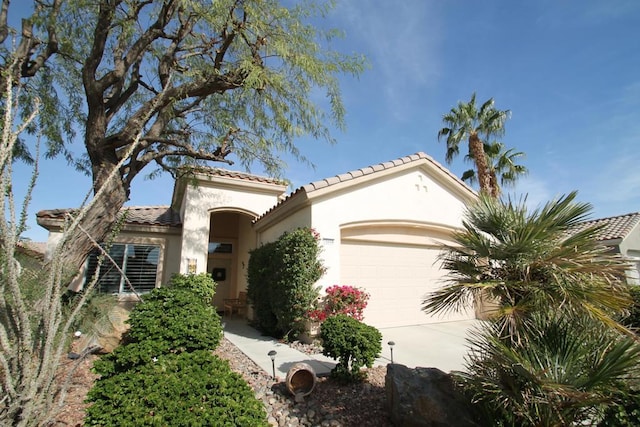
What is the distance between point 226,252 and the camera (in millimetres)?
15891

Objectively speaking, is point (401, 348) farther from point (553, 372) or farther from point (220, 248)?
point (220, 248)

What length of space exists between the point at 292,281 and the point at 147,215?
9.40m

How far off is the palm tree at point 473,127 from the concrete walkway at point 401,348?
9912 mm

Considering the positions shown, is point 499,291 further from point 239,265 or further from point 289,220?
point 239,265

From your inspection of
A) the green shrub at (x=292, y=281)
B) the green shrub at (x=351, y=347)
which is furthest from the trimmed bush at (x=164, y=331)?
the green shrub at (x=292, y=281)

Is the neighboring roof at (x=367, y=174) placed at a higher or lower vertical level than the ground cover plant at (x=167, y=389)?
higher

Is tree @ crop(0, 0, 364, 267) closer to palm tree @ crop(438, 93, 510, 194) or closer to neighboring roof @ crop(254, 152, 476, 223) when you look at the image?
neighboring roof @ crop(254, 152, 476, 223)

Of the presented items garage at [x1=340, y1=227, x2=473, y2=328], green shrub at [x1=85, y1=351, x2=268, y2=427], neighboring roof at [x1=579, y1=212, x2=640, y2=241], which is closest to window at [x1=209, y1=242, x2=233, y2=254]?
garage at [x1=340, y1=227, x2=473, y2=328]

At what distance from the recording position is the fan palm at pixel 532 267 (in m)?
3.45

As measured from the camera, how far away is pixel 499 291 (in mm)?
3883

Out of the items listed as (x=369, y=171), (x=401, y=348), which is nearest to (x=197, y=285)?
(x=401, y=348)

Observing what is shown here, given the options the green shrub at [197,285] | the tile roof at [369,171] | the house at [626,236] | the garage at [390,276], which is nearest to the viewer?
the tile roof at [369,171]

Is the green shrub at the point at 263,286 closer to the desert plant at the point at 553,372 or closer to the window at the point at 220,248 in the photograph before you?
the window at the point at 220,248

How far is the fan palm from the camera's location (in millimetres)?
3453
